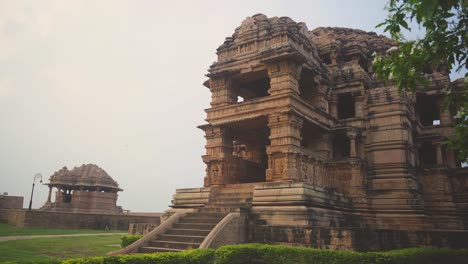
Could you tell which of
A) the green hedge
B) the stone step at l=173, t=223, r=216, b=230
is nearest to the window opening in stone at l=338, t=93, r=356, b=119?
the stone step at l=173, t=223, r=216, b=230

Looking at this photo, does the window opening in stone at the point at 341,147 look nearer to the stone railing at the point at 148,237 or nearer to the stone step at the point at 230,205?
the stone step at the point at 230,205

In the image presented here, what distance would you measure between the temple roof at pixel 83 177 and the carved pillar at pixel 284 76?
3250 cm

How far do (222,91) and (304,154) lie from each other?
5722mm

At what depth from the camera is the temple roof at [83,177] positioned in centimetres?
4431

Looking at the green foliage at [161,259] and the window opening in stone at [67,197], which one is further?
the window opening in stone at [67,197]

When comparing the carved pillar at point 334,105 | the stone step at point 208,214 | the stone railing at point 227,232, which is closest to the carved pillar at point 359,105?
the carved pillar at point 334,105

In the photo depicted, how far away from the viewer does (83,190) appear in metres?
44.5

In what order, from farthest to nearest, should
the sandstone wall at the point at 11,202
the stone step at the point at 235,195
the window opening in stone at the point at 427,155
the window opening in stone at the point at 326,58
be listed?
the sandstone wall at the point at 11,202 < the window opening in stone at the point at 326,58 < the window opening in stone at the point at 427,155 < the stone step at the point at 235,195

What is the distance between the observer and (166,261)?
9.66m

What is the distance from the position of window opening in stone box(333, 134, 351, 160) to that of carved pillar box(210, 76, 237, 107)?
6717mm

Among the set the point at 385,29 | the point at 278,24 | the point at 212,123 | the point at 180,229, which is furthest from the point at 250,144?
the point at 385,29

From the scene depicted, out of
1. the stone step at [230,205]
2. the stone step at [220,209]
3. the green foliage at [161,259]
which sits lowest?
the green foliage at [161,259]

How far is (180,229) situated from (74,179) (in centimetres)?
3375

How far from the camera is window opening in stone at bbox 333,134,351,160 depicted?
2248cm
